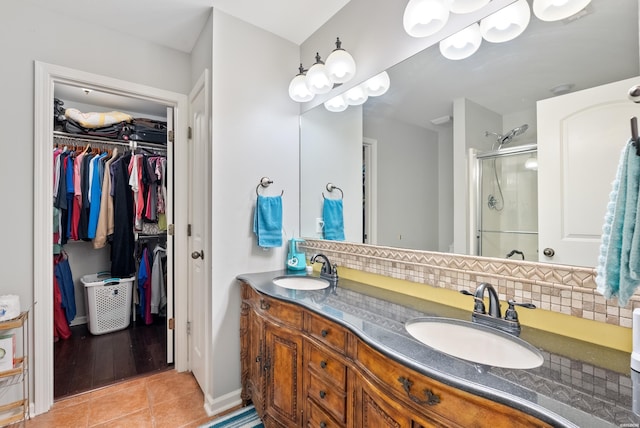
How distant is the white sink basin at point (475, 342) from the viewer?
0.85 meters

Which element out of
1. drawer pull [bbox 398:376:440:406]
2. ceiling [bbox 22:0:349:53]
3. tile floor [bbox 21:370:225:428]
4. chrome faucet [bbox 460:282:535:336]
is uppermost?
ceiling [bbox 22:0:349:53]

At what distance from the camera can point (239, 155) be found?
1.88m

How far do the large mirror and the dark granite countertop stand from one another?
1.05 feet

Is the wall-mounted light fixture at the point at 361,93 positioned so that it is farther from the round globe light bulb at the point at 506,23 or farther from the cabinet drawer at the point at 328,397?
the cabinet drawer at the point at 328,397

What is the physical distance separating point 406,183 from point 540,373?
1060 mm

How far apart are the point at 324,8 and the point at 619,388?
2.13m

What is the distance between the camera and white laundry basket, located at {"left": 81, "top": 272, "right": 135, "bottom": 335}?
2826 millimetres

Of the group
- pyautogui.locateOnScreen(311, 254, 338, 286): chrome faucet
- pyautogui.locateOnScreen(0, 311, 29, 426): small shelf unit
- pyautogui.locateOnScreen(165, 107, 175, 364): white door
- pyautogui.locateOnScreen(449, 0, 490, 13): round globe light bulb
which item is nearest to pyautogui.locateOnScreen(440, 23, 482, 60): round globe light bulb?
pyautogui.locateOnScreen(449, 0, 490, 13): round globe light bulb

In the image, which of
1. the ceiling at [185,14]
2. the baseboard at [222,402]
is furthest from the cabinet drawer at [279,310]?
the ceiling at [185,14]

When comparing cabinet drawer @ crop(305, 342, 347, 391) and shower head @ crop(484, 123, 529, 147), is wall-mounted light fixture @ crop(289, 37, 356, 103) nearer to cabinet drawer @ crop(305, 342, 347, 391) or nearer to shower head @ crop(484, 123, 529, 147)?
shower head @ crop(484, 123, 529, 147)

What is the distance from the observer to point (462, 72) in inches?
51.1

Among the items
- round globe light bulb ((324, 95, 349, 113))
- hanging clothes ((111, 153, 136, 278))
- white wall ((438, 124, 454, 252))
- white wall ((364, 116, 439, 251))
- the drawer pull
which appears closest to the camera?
the drawer pull

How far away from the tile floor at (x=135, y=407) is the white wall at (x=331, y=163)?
1.34 m

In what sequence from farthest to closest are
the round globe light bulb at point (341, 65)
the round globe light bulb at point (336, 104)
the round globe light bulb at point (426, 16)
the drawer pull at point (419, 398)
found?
the round globe light bulb at point (336, 104) < the round globe light bulb at point (341, 65) < the round globe light bulb at point (426, 16) < the drawer pull at point (419, 398)
